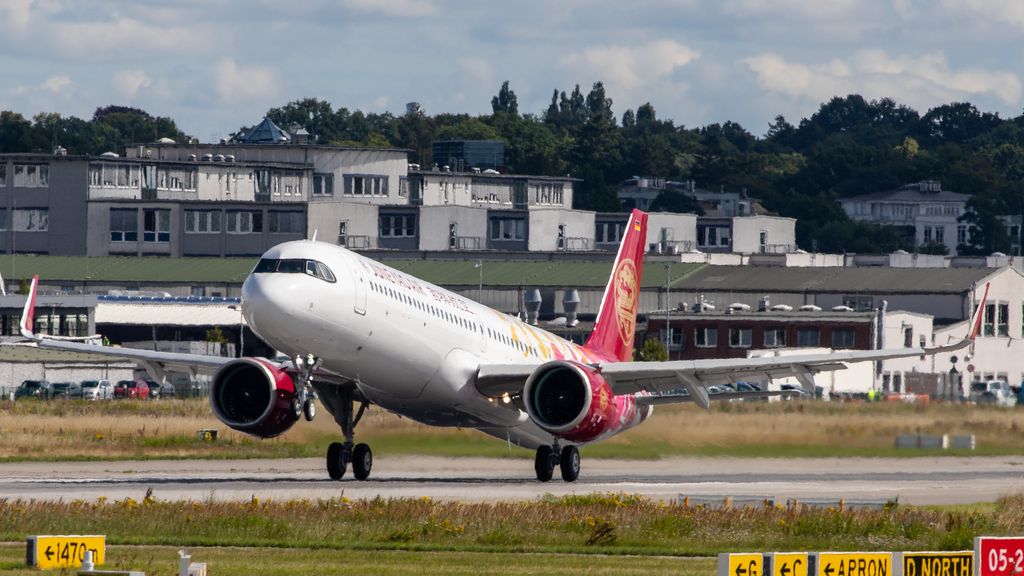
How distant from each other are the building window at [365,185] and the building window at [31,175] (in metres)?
30.3

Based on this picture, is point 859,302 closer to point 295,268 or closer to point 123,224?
point 123,224

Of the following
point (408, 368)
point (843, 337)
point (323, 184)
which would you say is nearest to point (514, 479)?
point (408, 368)

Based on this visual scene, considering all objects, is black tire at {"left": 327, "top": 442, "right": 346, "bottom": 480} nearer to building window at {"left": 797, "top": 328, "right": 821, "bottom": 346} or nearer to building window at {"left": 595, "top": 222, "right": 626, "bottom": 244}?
building window at {"left": 797, "top": 328, "right": 821, "bottom": 346}

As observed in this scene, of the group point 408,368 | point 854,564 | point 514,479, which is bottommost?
point 514,479

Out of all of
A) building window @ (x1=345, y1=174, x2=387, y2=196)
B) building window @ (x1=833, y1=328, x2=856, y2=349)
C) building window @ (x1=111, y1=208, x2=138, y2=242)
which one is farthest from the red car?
building window @ (x1=345, y1=174, x2=387, y2=196)

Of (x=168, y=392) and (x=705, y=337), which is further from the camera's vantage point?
(x=705, y=337)

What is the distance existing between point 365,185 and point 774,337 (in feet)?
228

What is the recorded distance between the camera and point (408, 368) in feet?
146

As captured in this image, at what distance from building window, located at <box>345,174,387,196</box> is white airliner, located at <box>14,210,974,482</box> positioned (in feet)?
431

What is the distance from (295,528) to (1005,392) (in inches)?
3264

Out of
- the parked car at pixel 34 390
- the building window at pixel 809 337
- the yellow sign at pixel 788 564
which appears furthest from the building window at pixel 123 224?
the yellow sign at pixel 788 564

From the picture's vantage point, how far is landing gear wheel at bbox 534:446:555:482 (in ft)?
162

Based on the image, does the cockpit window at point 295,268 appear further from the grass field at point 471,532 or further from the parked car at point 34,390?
the parked car at point 34,390

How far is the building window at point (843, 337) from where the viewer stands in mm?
121000
